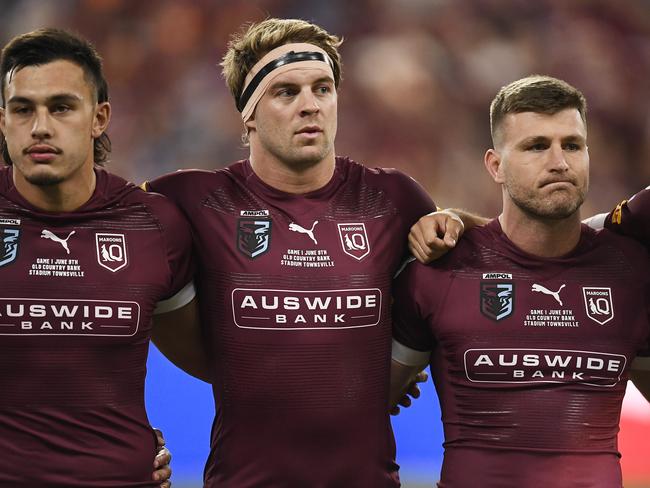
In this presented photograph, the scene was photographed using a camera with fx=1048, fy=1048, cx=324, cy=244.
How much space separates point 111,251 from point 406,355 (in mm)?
1073

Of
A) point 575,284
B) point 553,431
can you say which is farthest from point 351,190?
point 553,431

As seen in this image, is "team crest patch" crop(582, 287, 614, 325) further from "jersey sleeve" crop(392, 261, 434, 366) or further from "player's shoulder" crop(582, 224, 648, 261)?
"jersey sleeve" crop(392, 261, 434, 366)

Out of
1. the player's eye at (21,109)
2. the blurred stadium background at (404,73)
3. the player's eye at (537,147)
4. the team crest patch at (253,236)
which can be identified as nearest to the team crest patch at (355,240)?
the team crest patch at (253,236)

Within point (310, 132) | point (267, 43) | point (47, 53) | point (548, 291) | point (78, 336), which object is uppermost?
point (267, 43)

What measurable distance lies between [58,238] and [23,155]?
0.91 ft

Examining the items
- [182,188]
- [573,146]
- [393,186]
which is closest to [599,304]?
[573,146]

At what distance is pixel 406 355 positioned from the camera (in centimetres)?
363

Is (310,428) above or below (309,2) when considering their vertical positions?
below

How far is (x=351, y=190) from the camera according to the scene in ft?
12.0

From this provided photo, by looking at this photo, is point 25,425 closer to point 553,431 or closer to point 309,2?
point 553,431

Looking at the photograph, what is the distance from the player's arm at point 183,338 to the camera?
11.7 feet

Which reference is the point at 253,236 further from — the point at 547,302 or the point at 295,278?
the point at 547,302

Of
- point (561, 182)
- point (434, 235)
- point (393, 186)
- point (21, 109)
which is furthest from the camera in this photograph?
point (393, 186)

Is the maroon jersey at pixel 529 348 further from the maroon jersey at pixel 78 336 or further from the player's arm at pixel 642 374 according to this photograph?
the maroon jersey at pixel 78 336
